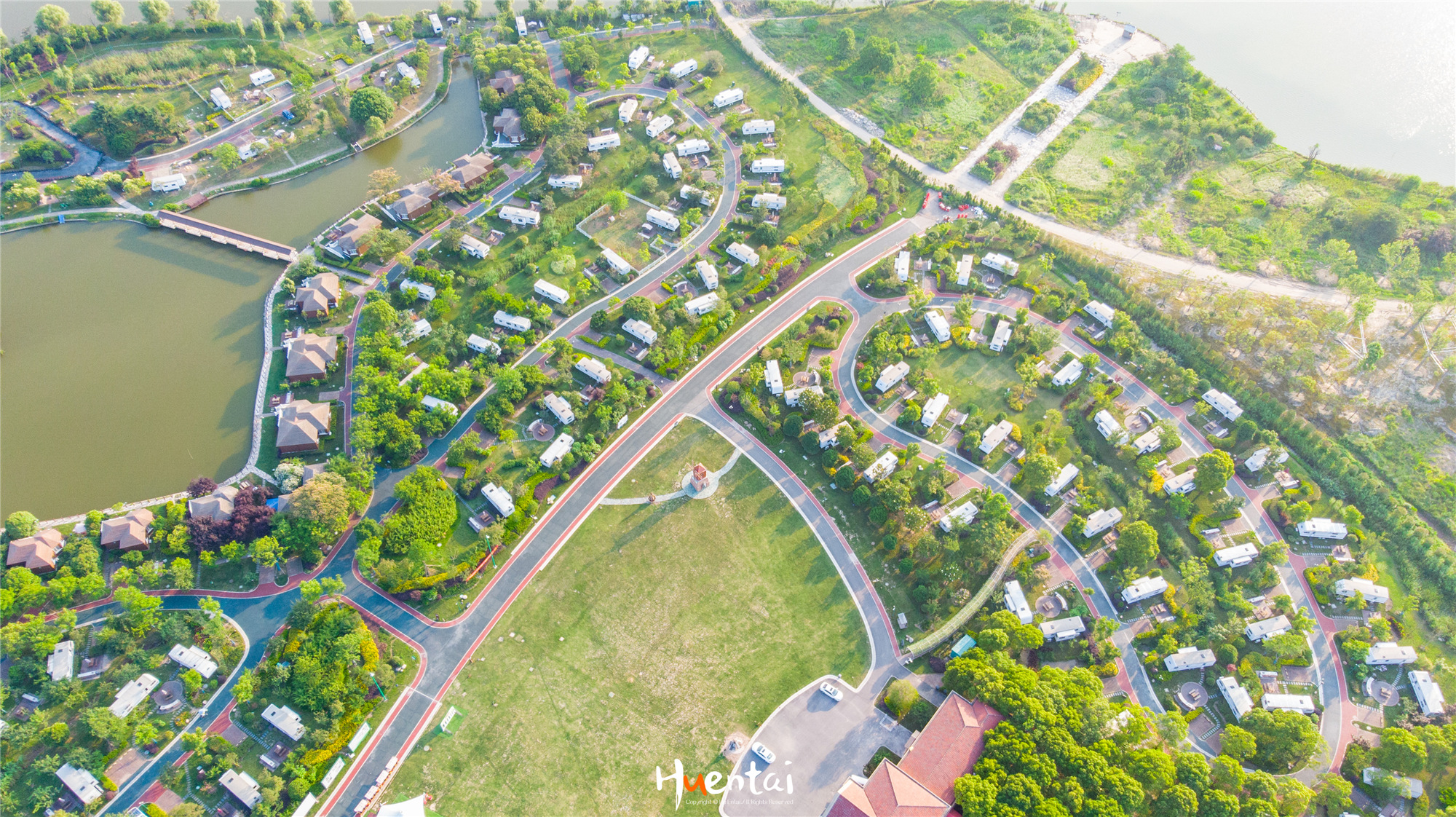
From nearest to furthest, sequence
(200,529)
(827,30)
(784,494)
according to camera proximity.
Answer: (200,529)
(784,494)
(827,30)

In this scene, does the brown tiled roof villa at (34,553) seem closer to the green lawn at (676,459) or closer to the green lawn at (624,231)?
the green lawn at (676,459)

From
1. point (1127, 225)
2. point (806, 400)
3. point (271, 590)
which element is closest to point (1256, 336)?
point (1127, 225)

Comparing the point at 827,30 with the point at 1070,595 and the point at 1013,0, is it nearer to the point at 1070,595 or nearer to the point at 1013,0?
the point at 1013,0

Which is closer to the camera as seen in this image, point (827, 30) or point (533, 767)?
point (533, 767)

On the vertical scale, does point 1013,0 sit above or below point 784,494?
above

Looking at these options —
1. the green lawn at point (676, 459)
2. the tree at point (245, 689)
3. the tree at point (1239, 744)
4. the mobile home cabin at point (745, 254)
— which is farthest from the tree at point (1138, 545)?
the tree at point (245, 689)

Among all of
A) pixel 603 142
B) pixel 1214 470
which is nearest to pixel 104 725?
pixel 603 142
